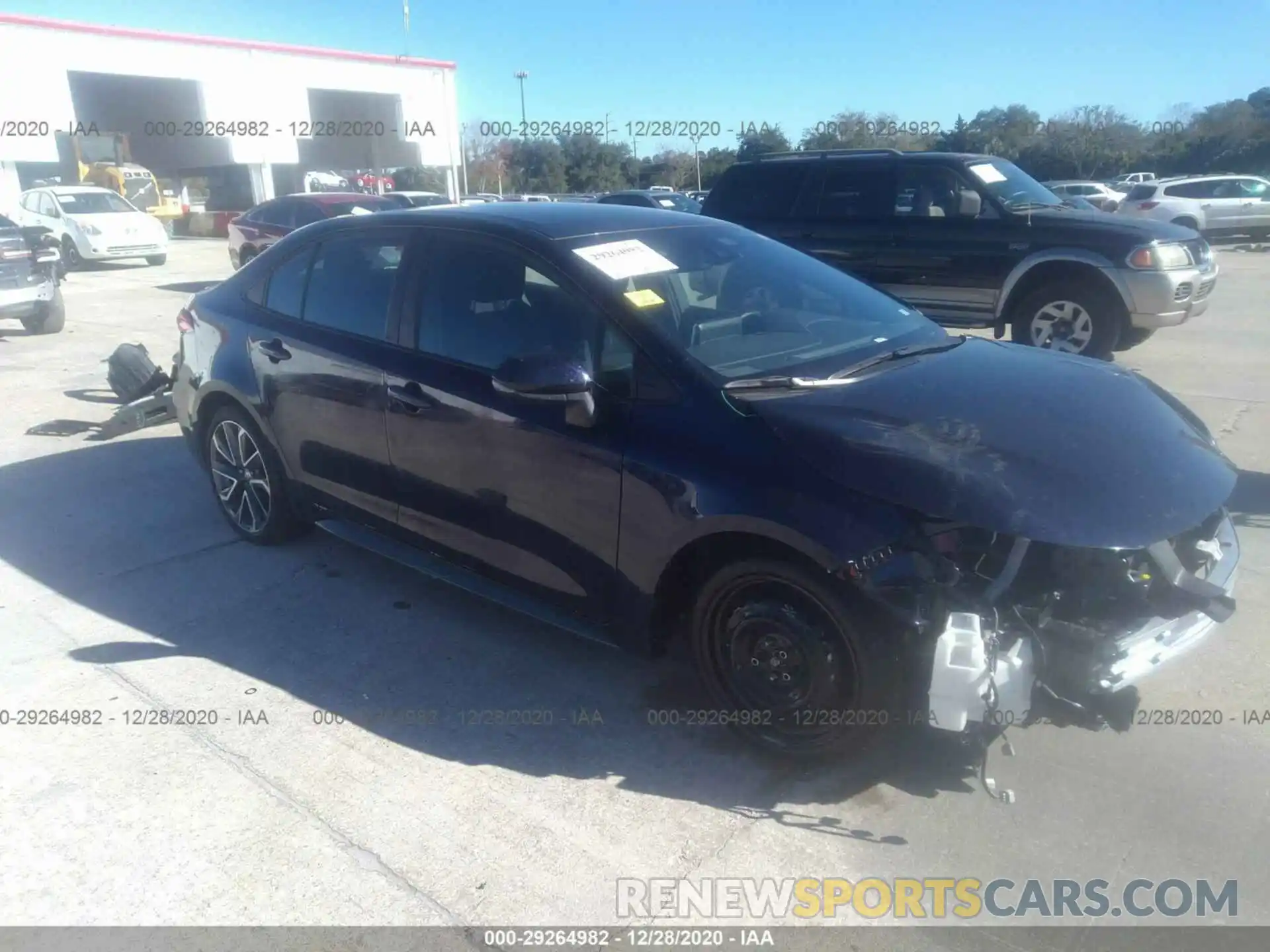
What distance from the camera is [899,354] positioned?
3.89 metres

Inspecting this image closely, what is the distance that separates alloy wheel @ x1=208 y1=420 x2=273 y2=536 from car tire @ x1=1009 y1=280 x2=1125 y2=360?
6.69m

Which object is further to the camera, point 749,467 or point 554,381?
point 554,381

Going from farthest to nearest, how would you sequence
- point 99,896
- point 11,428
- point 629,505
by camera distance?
point 11,428
point 629,505
point 99,896

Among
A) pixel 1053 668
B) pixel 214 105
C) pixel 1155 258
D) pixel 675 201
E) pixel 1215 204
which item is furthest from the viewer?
pixel 214 105

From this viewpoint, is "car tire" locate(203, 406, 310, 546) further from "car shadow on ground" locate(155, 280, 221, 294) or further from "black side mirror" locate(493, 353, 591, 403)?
"car shadow on ground" locate(155, 280, 221, 294)

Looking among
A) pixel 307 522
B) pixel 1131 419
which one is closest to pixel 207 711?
pixel 307 522

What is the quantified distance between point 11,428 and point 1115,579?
787 cm

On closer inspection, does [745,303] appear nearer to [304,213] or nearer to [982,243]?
[982,243]

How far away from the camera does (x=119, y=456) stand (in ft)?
23.0

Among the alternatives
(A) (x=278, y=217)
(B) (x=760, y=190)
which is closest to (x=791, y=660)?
(B) (x=760, y=190)

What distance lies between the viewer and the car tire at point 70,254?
21484 mm

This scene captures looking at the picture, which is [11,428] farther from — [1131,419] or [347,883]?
[1131,419]

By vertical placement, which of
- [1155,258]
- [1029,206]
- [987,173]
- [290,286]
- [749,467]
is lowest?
[749,467]

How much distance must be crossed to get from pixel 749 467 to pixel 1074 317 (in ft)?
23.2
